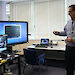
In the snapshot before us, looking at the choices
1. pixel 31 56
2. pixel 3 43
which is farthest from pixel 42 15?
pixel 3 43

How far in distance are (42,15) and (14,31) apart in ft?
7.49

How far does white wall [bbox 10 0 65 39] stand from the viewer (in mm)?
4953

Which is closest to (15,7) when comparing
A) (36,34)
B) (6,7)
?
(6,7)

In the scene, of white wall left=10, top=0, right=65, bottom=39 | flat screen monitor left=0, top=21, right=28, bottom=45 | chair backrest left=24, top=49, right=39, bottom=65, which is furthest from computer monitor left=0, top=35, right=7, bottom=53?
white wall left=10, top=0, right=65, bottom=39

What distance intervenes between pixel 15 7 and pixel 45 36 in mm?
1883

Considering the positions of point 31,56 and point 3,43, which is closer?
point 3,43

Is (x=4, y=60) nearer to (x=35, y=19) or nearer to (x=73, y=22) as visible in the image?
(x=73, y=22)

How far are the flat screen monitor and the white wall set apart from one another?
182 centimetres

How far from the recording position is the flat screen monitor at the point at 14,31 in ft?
9.85

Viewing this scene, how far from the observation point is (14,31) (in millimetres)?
3199

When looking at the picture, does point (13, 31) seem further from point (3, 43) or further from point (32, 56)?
point (32, 56)

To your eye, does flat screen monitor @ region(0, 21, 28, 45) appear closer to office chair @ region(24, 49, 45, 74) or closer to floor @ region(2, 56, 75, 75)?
office chair @ region(24, 49, 45, 74)

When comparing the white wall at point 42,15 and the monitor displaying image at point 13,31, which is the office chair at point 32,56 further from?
the white wall at point 42,15

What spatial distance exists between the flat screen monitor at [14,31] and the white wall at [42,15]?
5.95ft
